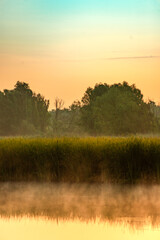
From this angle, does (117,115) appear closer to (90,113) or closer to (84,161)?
(90,113)

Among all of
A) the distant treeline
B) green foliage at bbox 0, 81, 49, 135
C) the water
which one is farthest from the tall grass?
green foliage at bbox 0, 81, 49, 135

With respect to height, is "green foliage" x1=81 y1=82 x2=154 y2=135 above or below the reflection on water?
above

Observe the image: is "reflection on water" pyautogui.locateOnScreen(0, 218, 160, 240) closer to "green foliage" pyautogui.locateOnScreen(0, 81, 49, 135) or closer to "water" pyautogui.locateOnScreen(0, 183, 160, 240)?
"water" pyautogui.locateOnScreen(0, 183, 160, 240)

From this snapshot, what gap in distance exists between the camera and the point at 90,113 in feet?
A: 185

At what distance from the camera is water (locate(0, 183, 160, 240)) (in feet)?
22.2

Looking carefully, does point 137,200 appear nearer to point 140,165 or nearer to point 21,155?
point 140,165

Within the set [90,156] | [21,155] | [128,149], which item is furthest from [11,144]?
[128,149]

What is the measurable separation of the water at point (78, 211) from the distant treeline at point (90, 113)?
4036cm

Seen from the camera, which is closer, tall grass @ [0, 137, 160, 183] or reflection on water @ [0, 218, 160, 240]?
reflection on water @ [0, 218, 160, 240]

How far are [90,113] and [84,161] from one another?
43.9m

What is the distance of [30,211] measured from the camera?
28.1 ft

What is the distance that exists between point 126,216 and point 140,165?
4.22 m

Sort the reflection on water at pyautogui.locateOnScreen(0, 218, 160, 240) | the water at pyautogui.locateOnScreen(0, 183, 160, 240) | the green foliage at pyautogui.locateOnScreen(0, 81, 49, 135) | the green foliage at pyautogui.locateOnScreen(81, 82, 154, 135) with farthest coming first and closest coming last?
the green foliage at pyautogui.locateOnScreen(0, 81, 49, 135)
the green foliage at pyautogui.locateOnScreen(81, 82, 154, 135)
the water at pyautogui.locateOnScreen(0, 183, 160, 240)
the reflection on water at pyautogui.locateOnScreen(0, 218, 160, 240)

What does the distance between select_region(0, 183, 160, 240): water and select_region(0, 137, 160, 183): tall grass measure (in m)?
0.48
